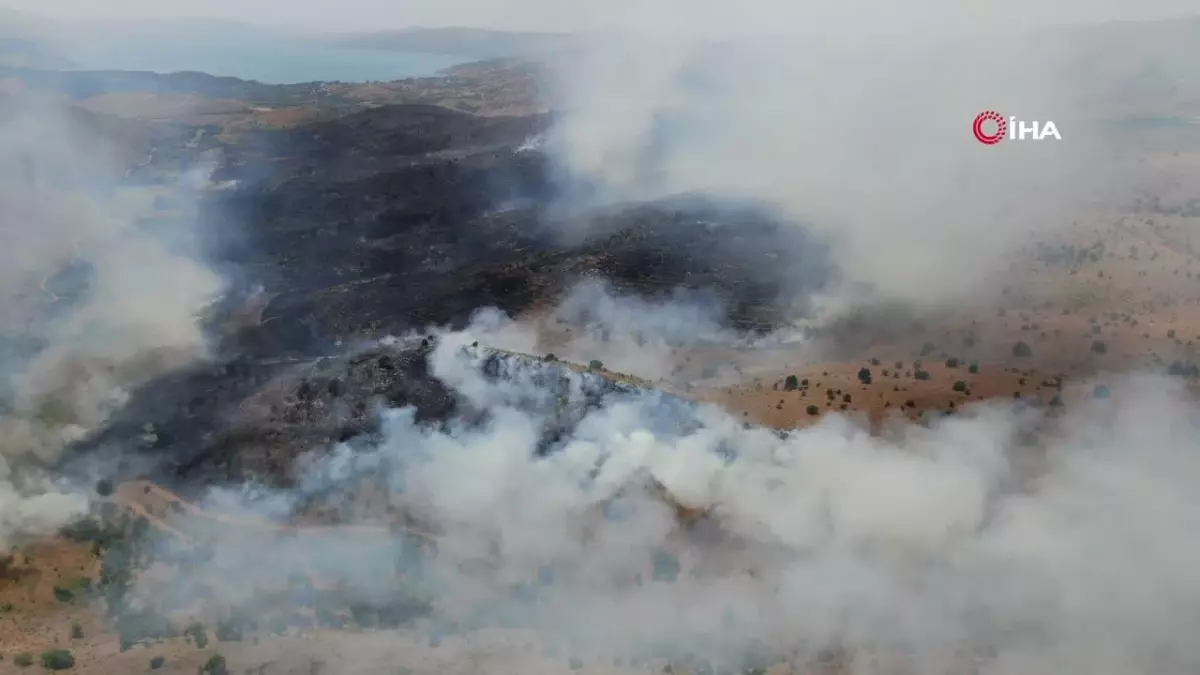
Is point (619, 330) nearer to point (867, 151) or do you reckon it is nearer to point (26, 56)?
point (867, 151)

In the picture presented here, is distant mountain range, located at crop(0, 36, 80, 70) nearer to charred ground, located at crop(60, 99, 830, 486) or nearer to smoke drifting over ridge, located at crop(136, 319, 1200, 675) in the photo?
charred ground, located at crop(60, 99, 830, 486)

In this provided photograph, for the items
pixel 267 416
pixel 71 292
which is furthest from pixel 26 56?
pixel 267 416

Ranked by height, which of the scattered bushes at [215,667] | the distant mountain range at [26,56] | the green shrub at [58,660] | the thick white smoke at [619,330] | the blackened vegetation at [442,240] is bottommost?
the green shrub at [58,660]

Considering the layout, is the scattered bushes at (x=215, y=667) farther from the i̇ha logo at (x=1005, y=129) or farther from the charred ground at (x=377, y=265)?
the i̇ha logo at (x=1005, y=129)

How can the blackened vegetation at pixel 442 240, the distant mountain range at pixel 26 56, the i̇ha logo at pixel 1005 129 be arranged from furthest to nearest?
1. the distant mountain range at pixel 26 56
2. the i̇ha logo at pixel 1005 129
3. the blackened vegetation at pixel 442 240

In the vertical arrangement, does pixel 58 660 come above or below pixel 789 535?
below

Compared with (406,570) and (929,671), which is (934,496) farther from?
(406,570)

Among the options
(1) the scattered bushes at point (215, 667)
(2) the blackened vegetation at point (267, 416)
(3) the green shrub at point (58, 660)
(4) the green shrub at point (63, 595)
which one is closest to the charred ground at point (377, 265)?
(2) the blackened vegetation at point (267, 416)
